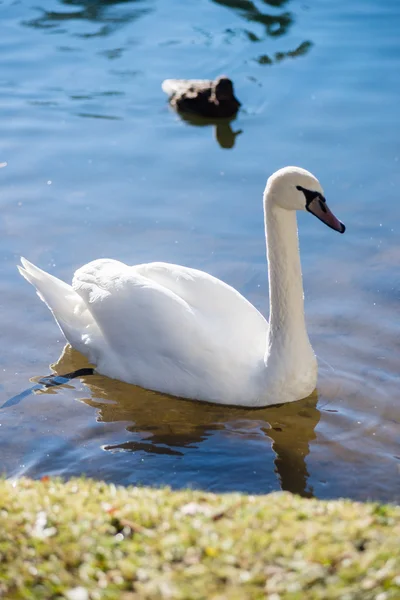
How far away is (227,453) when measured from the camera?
6.03 m

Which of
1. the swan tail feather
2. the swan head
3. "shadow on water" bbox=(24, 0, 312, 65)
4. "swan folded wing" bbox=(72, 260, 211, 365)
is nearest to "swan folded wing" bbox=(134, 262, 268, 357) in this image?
"swan folded wing" bbox=(72, 260, 211, 365)

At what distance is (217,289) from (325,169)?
13.1ft

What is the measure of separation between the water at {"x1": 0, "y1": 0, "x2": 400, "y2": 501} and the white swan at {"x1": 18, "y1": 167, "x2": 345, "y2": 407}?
0.72 ft

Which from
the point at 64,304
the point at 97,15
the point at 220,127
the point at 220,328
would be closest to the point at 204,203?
the point at 220,127

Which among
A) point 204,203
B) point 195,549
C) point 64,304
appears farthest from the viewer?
point 204,203

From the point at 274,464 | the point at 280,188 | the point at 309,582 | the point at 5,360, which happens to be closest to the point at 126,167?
the point at 5,360

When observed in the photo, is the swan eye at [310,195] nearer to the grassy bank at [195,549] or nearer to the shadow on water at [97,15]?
the grassy bank at [195,549]

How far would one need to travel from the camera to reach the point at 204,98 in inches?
482

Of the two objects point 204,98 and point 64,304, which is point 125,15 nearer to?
point 204,98

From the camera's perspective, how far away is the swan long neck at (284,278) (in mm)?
6332

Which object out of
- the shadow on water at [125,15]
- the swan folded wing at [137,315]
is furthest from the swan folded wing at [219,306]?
the shadow on water at [125,15]

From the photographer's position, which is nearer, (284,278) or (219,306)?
(284,278)

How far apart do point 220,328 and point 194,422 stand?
0.63 m

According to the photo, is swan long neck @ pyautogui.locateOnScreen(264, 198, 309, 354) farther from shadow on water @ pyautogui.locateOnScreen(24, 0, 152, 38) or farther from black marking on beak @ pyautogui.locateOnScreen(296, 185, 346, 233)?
shadow on water @ pyautogui.locateOnScreen(24, 0, 152, 38)
